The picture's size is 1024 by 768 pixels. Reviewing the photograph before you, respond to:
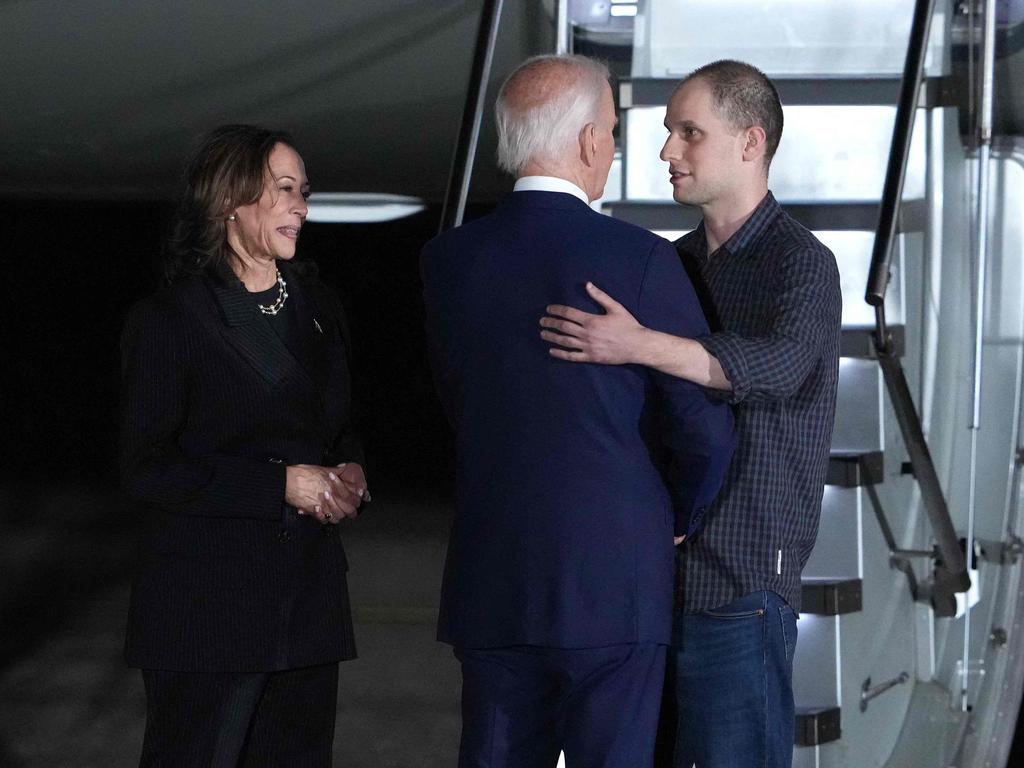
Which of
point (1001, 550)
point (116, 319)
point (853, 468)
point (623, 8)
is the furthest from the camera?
point (116, 319)

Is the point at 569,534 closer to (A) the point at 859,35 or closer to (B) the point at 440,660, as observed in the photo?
(B) the point at 440,660

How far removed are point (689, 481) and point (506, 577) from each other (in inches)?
9.1

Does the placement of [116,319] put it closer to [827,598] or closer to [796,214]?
[796,214]

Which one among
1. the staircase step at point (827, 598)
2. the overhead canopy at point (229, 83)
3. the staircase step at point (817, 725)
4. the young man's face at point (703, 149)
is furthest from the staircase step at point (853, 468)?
the overhead canopy at point (229, 83)

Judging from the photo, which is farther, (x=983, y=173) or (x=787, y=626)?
(x=983, y=173)

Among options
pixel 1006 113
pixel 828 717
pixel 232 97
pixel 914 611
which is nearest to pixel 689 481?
pixel 828 717

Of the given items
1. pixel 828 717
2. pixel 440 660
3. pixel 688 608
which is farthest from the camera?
pixel 440 660

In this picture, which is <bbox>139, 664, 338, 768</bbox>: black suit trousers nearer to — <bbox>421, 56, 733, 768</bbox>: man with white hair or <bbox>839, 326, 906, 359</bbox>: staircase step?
<bbox>421, 56, 733, 768</bbox>: man with white hair

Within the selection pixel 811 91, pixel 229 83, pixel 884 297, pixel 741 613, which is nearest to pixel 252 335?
pixel 741 613

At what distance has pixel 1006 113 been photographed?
3.29 m

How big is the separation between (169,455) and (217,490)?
0.08 metres

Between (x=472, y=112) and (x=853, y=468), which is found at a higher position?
(x=472, y=112)

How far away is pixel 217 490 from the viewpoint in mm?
1762

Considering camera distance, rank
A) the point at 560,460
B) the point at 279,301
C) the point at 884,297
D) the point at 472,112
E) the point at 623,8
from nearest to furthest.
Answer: the point at 560,460 < the point at 279,301 < the point at 884,297 < the point at 472,112 < the point at 623,8
